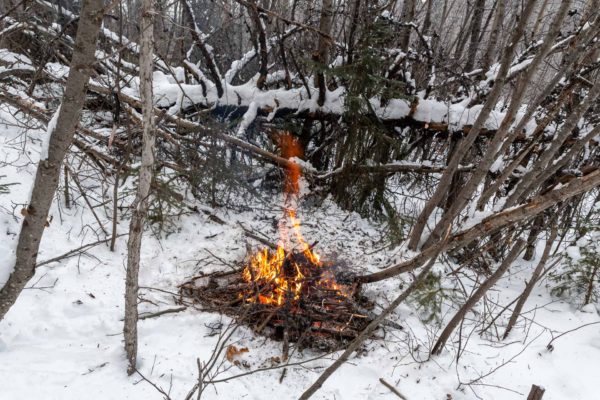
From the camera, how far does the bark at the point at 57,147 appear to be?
195 centimetres

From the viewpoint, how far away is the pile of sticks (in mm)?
3809

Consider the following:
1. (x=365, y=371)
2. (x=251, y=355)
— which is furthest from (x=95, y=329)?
(x=365, y=371)

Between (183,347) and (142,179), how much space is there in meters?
1.79

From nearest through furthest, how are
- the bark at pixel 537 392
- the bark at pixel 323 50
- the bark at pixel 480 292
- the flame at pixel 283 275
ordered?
the bark at pixel 537 392
the bark at pixel 480 292
the flame at pixel 283 275
the bark at pixel 323 50

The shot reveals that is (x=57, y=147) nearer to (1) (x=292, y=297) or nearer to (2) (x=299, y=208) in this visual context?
(1) (x=292, y=297)

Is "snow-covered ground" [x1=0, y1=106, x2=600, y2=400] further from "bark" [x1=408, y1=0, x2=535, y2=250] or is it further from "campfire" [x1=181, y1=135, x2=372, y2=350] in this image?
"bark" [x1=408, y1=0, x2=535, y2=250]

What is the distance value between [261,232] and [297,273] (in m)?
1.58

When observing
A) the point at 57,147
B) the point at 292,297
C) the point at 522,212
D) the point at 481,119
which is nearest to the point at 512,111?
the point at 481,119

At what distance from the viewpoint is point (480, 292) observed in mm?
3477

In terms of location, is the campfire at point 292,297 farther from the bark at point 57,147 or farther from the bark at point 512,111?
the bark at point 57,147

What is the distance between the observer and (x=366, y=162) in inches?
247

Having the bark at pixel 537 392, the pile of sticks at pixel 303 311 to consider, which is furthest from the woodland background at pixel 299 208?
the bark at pixel 537 392

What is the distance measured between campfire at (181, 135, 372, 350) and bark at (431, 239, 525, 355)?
78cm

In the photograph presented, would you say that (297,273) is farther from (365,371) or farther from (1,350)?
(1,350)
